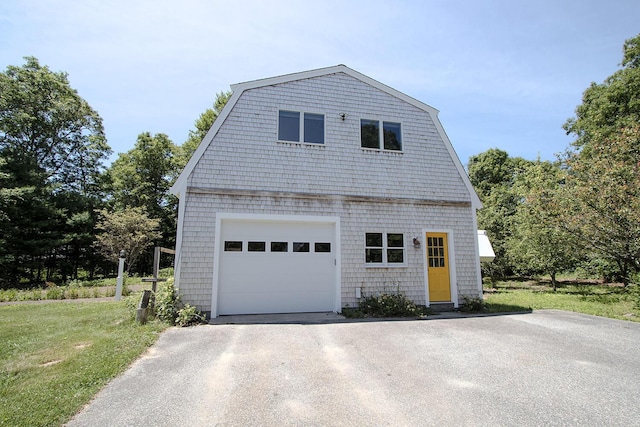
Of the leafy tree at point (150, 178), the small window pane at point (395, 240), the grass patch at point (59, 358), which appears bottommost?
the grass patch at point (59, 358)

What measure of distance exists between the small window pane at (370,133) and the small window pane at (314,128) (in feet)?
4.25

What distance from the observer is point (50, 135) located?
2411cm

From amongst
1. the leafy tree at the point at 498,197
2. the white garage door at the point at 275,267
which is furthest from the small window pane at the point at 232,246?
the leafy tree at the point at 498,197

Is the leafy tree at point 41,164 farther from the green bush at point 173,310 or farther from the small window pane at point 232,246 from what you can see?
the small window pane at point 232,246

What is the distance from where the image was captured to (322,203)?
869 centimetres

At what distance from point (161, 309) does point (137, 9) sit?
653 cm

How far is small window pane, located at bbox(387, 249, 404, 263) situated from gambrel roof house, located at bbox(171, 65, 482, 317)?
3 centimetres

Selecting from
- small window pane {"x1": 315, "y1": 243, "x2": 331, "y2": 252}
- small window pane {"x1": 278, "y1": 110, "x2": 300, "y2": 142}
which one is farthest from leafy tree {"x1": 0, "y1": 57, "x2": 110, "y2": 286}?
small window pane {"x1": 315, "y1": 243, "x2": 331, "y2": 252}

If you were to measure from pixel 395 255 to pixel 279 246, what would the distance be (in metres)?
3.45

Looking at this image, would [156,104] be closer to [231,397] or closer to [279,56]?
[279,56]

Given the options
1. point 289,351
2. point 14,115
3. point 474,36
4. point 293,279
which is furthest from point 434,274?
point 14,115

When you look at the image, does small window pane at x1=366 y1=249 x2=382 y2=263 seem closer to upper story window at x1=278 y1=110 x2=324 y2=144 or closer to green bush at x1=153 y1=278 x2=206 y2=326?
upper story window at x1=278 y1=110 x2=324 y2=144

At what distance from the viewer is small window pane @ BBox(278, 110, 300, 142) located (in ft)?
29.0

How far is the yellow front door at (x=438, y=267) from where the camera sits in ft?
30.2
